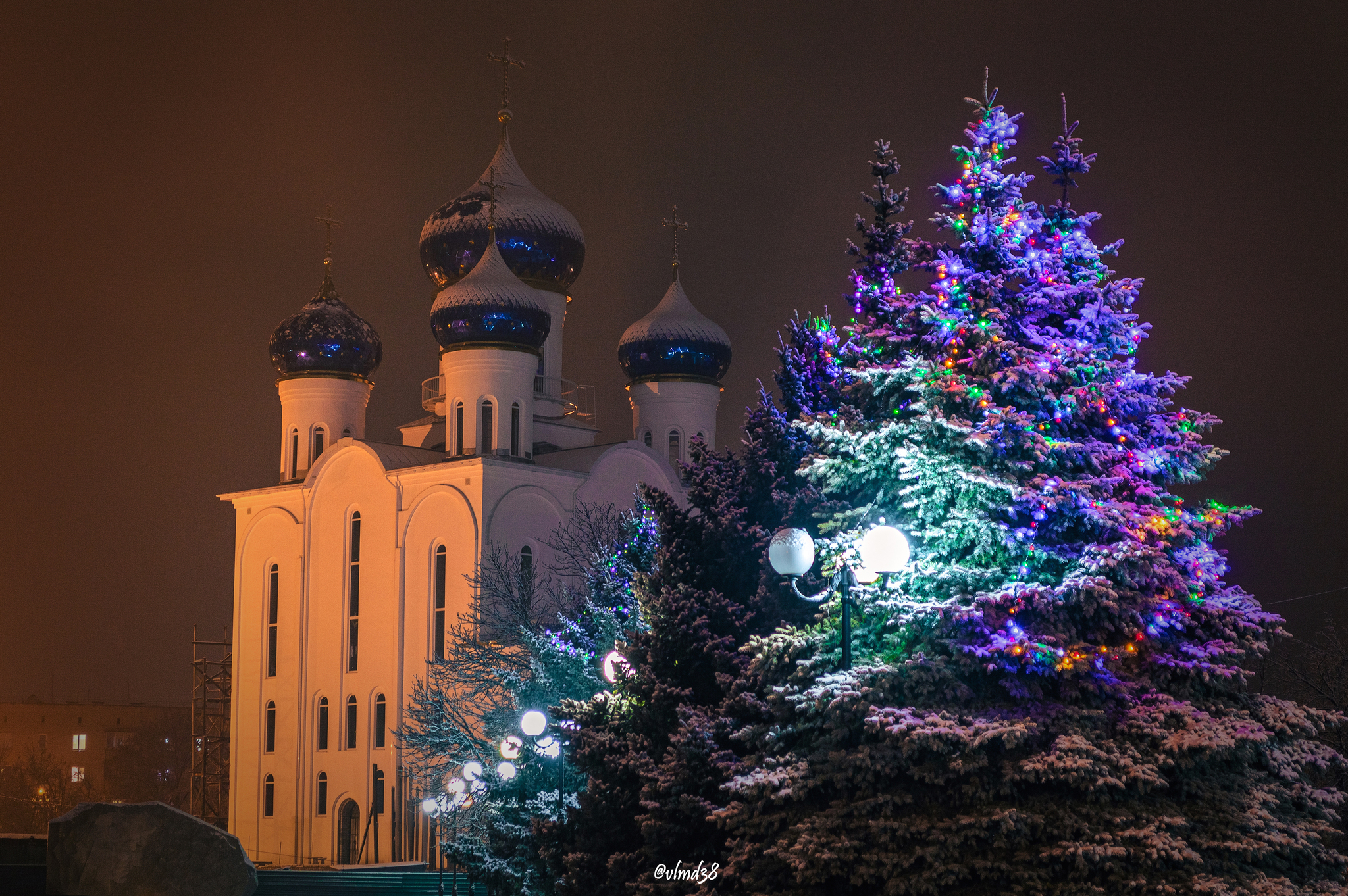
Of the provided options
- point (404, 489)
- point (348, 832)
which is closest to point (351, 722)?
point (348, 832)

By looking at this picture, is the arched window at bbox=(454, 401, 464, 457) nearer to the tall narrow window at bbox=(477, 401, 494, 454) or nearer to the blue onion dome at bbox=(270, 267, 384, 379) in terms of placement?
the tall narrow window at bbox=(477, 401, 494, 454)

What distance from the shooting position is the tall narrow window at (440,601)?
96.8 ft

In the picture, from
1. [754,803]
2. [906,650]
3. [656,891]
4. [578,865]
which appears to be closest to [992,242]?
[906,650]

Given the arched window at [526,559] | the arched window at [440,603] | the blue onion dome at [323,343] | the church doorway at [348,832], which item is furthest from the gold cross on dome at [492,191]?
the church doorway at [348,832]

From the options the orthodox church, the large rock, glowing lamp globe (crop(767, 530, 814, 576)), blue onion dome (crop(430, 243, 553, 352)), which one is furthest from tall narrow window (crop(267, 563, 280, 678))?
glowing lamp globe (crop(767, 530, 814, 576))

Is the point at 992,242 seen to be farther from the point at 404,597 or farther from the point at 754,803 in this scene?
the point at 404,597

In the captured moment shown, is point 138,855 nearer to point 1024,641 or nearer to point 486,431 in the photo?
point 1024,641

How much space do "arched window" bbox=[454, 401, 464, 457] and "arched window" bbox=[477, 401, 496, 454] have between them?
0.42 metres

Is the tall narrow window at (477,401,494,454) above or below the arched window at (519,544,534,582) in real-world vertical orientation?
above

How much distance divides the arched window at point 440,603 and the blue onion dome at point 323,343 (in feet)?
22.1

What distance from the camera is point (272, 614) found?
33344 mm

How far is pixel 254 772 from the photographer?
3266cm

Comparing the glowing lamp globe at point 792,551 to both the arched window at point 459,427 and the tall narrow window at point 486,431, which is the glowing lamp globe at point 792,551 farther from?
the arched window at point 459,427

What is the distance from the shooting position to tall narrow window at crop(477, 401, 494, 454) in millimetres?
30047
